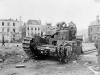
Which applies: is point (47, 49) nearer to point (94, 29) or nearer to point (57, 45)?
point (57, 45)

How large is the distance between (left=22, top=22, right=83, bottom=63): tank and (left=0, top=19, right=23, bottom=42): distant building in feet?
105

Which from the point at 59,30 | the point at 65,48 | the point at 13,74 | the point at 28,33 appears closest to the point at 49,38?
the point at 59,30

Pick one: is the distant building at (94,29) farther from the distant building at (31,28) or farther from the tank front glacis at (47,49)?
the tank front glacis at (47,49)

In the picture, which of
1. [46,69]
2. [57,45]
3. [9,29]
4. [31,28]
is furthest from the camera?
[31,28]

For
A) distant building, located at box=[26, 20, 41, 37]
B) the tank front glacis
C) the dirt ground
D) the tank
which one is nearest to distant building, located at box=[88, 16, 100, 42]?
distant building, located at box=[26, 20, 41, 37]

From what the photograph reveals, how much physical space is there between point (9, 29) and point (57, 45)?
35.4 m

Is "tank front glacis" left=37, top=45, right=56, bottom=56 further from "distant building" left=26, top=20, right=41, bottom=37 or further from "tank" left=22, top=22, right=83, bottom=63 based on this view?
"distant building" left=26, top=20, right=41, bottom=37

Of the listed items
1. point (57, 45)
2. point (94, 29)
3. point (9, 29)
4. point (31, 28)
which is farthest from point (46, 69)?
point (94, 29)

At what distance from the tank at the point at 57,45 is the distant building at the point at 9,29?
105 ft

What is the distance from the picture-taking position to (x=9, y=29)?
43500 mm

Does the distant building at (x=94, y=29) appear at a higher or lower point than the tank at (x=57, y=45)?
higher

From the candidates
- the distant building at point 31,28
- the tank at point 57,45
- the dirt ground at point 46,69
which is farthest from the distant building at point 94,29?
the dirt ground at point 46,69

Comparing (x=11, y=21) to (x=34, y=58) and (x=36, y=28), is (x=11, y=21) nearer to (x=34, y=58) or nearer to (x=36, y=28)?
(x=36, y=28)

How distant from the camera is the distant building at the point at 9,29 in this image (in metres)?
42.7
